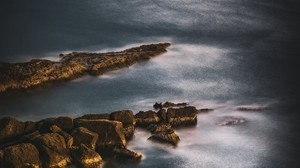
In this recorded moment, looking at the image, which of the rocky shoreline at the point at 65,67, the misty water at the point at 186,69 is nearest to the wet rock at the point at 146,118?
the misty water at the point at 186,69

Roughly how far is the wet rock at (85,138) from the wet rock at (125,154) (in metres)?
0.84

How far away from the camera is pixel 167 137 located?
80.7ft

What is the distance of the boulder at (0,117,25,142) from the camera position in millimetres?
23344

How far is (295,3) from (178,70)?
598 inches

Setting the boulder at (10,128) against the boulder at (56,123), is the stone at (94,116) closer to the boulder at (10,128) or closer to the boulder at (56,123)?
the boulder at (56,123)

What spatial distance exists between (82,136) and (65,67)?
23.1ft

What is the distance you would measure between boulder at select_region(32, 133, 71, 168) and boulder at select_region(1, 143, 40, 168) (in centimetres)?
27

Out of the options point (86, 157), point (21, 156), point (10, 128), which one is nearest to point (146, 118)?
point (86, 157)

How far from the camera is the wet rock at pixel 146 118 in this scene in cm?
2575

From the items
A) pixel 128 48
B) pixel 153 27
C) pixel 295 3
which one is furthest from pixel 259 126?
pixel 295 3

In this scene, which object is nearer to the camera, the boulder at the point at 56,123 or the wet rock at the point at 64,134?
the wet rock at the point at 64,134

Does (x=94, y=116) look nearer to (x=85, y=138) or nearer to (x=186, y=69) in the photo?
(x=85, y=138)

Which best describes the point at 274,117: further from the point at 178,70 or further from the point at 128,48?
the point at 128,48

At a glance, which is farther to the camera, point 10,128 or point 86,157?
point 10,128
